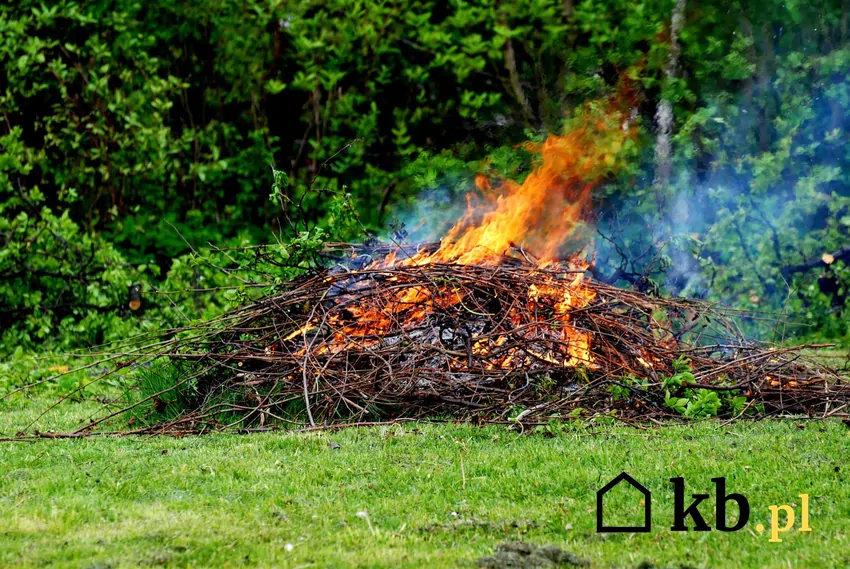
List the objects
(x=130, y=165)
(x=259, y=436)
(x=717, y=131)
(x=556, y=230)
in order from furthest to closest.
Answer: (x=130, y=165)
(x=717, y=131)
(x=556, y=230)
(x=259, y=436)

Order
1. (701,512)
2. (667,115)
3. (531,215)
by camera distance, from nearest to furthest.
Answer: (701,512) → (531,215) → (667,115)

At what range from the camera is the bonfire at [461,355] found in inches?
A: 274

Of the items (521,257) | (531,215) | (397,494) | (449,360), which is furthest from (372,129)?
(397,494)

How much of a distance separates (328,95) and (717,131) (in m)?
5.05

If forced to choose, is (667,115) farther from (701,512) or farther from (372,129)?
(701,512)

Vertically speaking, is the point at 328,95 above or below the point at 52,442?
above

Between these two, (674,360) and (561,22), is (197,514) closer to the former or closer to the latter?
(674,360)

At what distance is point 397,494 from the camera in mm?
5043

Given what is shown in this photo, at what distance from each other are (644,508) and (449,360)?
9.03 ft

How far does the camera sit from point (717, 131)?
1222 cm

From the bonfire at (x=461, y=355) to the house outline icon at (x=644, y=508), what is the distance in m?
1.51

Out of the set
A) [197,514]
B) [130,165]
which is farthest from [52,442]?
[130,165]

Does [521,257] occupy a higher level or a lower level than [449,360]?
higher

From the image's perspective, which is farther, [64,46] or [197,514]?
[64,46]
